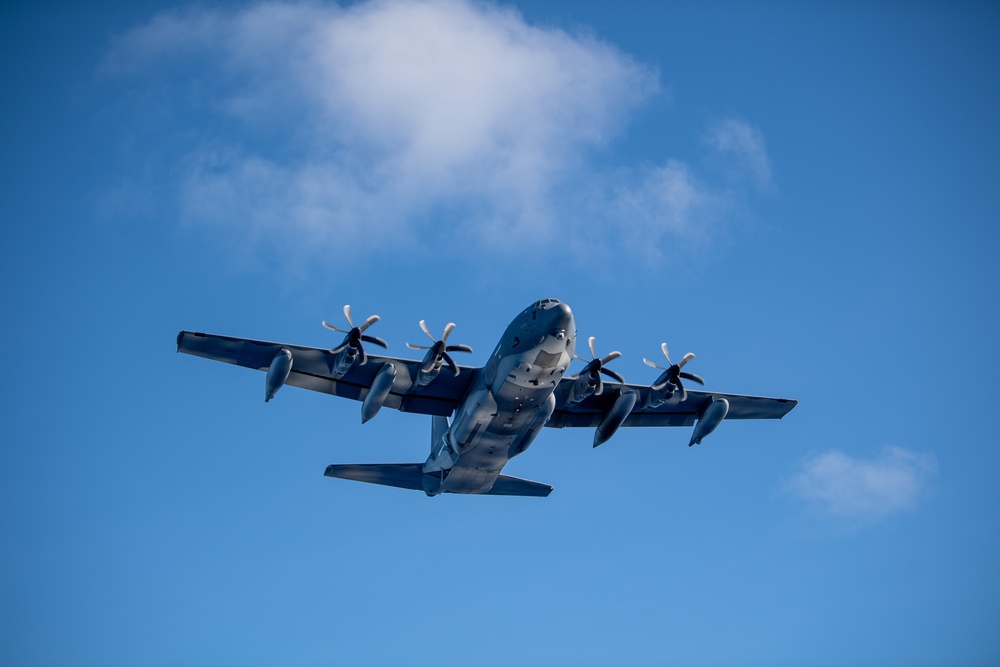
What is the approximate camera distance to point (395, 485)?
42.5 meters

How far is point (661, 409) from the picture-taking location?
44.2 m

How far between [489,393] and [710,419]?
11819 millimetres

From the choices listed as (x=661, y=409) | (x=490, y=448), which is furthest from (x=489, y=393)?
(x=661, y=409)

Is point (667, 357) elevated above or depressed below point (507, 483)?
above

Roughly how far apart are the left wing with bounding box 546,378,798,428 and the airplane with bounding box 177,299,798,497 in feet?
0.18

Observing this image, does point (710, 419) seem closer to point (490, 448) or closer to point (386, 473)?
point (490, 448)

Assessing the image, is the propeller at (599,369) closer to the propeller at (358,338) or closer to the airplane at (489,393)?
the airplane at (489,393)

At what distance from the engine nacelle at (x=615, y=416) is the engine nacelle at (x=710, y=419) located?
155 inches

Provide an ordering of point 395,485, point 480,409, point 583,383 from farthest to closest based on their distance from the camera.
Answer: point 395,485 → point 583,383 → point 480,409

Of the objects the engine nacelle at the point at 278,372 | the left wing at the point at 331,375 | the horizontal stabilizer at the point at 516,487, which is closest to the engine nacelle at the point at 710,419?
the horizontal stabilizer at the point at 516,487

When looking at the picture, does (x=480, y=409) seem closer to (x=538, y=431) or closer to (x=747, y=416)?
(x=538, y=431)

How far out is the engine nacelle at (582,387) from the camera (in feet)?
129

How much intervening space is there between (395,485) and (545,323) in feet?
43.8

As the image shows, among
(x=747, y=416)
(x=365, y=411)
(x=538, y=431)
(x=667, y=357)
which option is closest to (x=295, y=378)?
(x=365, y=411)
